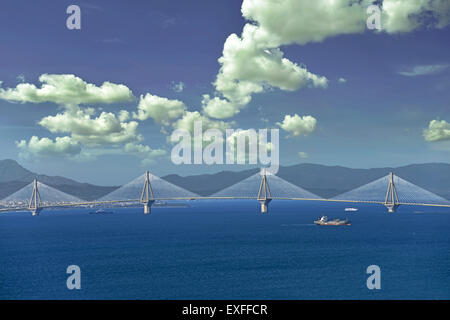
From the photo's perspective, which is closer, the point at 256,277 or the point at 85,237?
the point at 256,277

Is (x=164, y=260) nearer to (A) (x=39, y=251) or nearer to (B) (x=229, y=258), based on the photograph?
A: (B) (x=229, y=258)

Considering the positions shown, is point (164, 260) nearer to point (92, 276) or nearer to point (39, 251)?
point (92, 276)

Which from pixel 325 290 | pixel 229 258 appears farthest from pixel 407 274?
pixel 229 258
